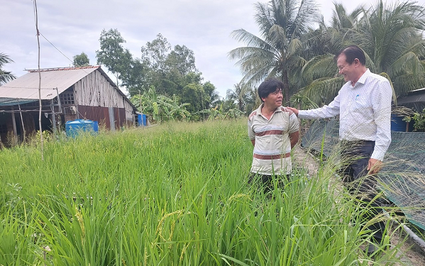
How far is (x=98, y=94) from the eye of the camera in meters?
15.5

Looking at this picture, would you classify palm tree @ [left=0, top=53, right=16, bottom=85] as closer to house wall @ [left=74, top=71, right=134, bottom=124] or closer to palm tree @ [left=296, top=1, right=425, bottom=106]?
house wall @ [left=74, top=71, right=134, bottom=124]

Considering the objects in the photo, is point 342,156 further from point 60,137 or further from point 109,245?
point 60,137

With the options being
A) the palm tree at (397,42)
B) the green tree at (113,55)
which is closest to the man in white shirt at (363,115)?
the palm tree at (397,42)

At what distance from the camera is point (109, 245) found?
3.71 ft

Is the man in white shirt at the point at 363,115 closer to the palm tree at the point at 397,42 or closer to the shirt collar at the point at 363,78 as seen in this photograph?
the shirt collar at the point at 363,78

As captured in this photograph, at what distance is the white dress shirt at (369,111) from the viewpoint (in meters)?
1.75

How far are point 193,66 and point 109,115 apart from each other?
23.3m

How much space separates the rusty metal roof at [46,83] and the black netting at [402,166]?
1248cm

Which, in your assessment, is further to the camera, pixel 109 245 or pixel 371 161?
pixel 371 161

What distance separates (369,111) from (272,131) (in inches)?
32.0

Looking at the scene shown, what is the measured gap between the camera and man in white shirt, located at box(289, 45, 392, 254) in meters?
1.76

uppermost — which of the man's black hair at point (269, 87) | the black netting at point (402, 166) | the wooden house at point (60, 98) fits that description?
the wooden house at point (60, 98)

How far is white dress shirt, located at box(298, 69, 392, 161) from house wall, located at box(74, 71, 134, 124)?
46.5 feet

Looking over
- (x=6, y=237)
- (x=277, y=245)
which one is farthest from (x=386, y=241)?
(x=6, y=237)
